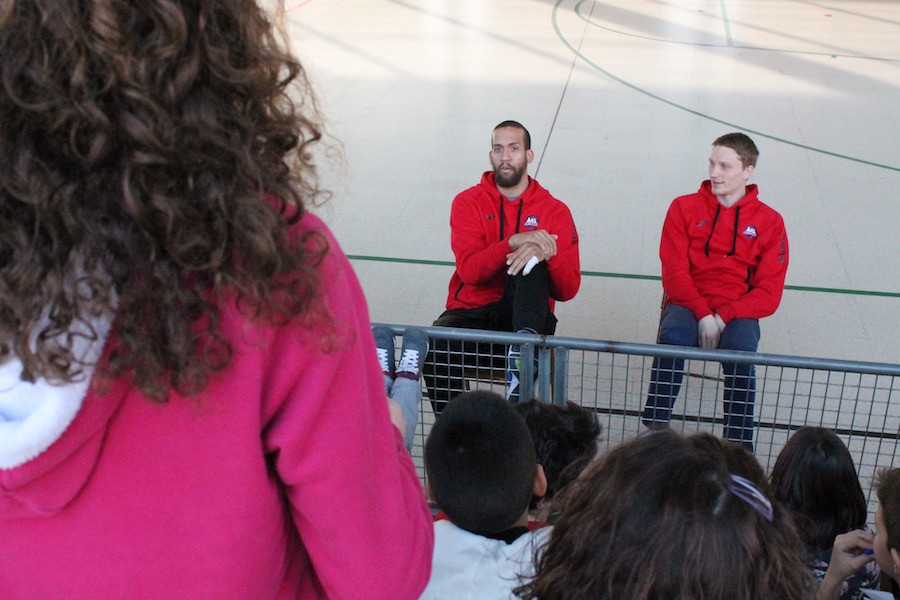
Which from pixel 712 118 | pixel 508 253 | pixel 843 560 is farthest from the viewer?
pixel 712 118

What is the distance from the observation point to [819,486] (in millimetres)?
2055

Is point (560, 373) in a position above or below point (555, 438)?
above

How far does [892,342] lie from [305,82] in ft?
11.8

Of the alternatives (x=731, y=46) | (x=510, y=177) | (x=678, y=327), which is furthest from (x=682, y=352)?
(x=731, y=46)

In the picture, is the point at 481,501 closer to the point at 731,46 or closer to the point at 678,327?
the point at 678,327

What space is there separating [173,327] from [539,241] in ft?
7.75

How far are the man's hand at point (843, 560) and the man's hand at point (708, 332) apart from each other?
130cm

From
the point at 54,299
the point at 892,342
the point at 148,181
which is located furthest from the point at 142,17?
the point at 892,342

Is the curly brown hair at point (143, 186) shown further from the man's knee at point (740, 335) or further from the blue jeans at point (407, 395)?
the man's knee at point (740, 335)

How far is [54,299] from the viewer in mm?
764

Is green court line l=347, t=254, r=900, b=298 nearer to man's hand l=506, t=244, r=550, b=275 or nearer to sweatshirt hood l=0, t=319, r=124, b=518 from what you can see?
man's hand l=506, t=244, r=550, b=275

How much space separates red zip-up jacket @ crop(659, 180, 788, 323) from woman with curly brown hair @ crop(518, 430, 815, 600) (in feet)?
6.67

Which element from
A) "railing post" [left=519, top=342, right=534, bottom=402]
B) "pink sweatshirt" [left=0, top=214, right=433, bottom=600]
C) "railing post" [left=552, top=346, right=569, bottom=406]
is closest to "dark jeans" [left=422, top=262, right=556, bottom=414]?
"railing post" [left=519, top=342, right=534, bottom=402]

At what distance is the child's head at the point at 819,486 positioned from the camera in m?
2.04
